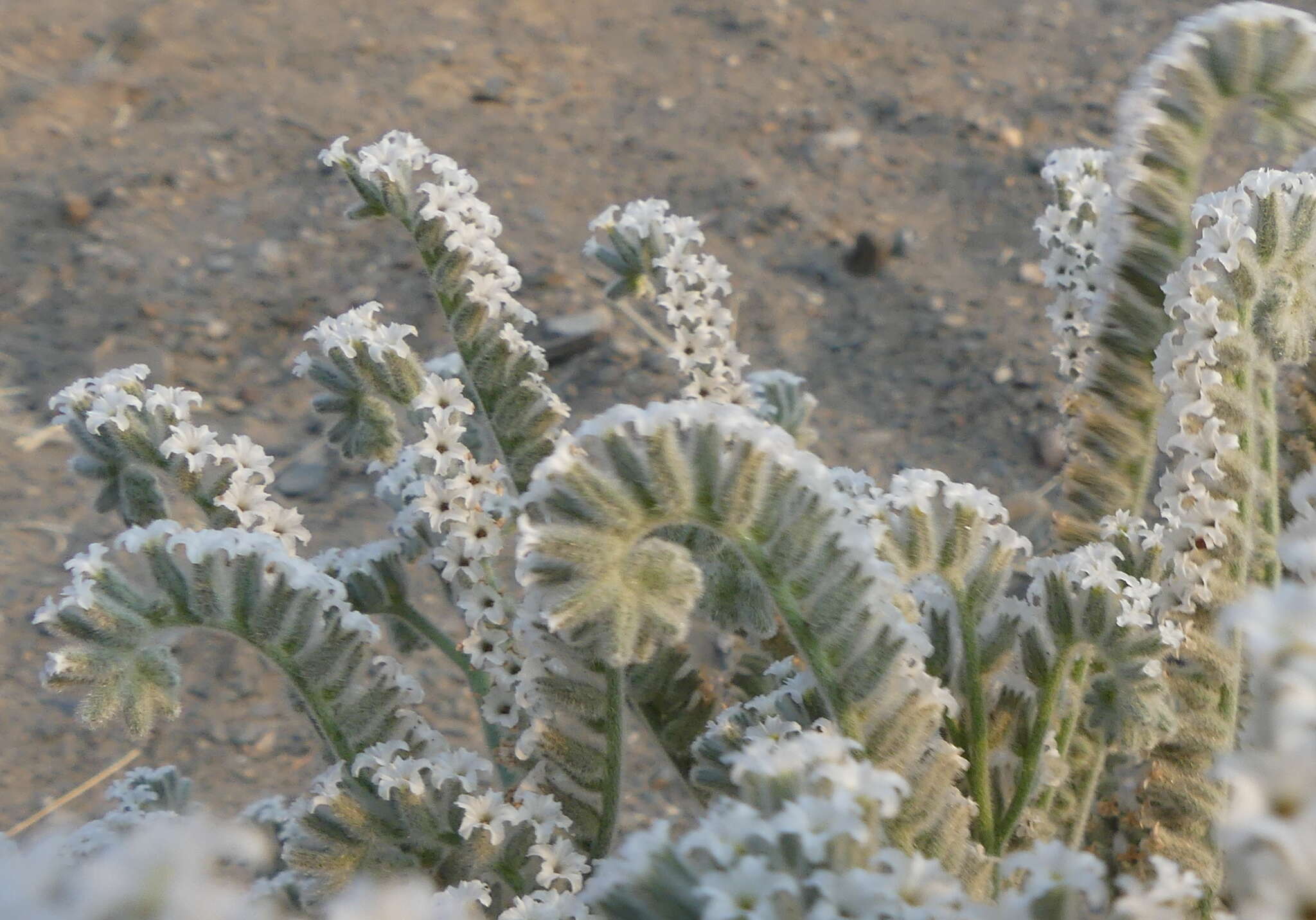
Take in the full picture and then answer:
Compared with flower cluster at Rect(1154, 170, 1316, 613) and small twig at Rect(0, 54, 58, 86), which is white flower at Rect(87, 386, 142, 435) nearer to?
flower cluster at Rect(1154, 170, 1316, 613)

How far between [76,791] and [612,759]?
132 cm

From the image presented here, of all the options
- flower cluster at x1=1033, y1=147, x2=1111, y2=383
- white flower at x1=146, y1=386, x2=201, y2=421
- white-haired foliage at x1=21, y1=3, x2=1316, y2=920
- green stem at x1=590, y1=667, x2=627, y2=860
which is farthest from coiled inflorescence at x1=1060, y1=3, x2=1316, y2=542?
white flower at x1=146, y1=386, x2=201, y2=421

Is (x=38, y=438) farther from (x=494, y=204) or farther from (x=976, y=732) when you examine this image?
(x=976, y=732)

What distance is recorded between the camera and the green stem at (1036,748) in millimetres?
1379

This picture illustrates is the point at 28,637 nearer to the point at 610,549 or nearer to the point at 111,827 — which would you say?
the point at 111,827

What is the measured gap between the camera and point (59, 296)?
351 cm

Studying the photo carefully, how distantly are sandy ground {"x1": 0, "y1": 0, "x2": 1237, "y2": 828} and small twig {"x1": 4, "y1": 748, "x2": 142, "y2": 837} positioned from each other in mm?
26

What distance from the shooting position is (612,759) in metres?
1.37

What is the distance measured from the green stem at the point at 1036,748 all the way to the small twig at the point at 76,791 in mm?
1527

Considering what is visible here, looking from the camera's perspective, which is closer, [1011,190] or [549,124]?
[1011,190]

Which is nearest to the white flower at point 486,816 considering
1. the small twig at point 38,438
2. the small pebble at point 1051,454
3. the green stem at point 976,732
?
the green stem at point 976,732

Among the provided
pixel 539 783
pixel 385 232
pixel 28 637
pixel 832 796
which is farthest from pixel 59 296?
pixel 832 796

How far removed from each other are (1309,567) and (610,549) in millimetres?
494

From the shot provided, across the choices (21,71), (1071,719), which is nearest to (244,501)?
(1071,719)
